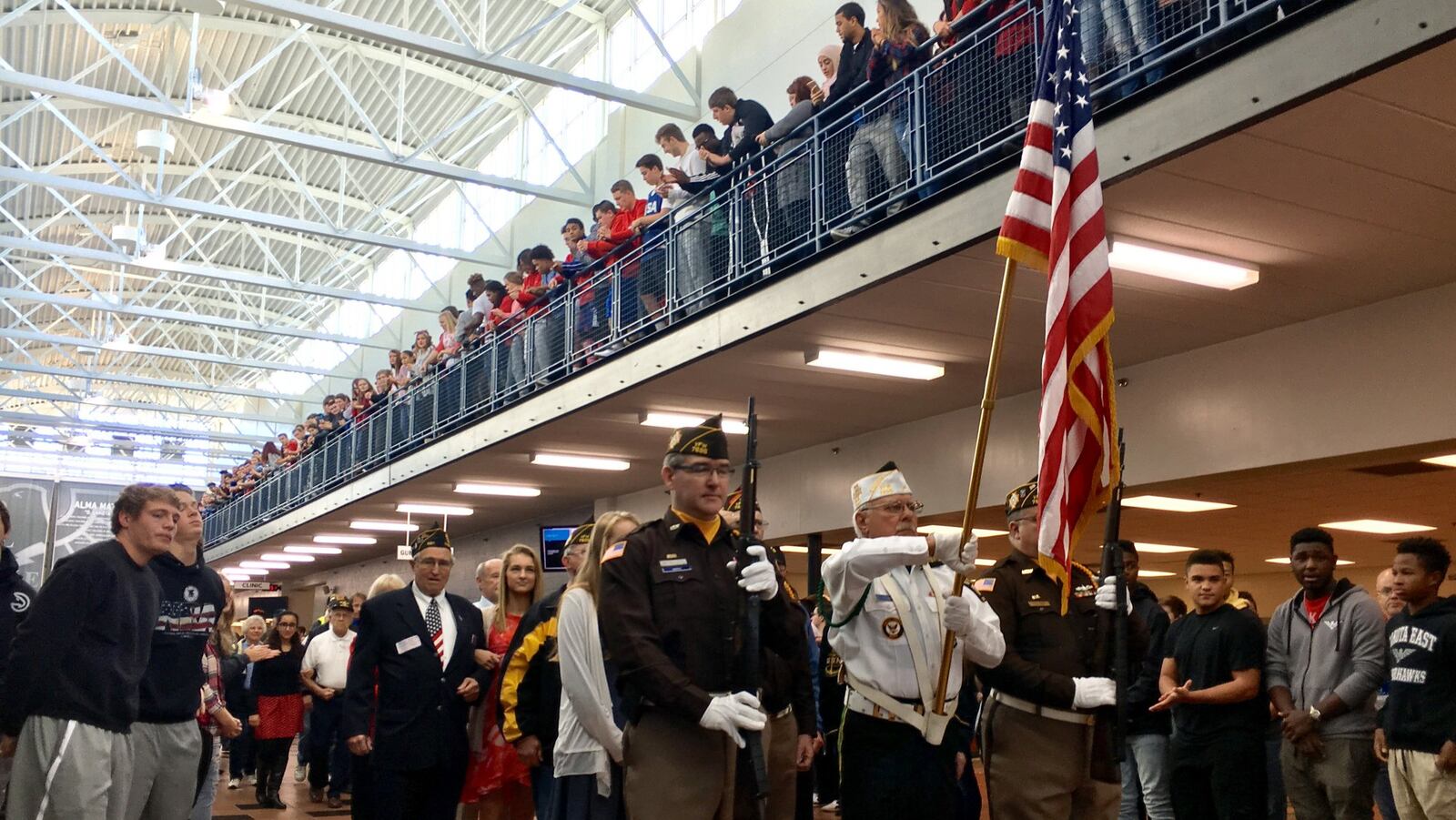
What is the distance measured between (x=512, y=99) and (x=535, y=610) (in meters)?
18.2

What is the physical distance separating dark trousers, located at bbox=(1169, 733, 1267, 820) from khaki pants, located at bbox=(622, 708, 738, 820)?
3772 millimetres

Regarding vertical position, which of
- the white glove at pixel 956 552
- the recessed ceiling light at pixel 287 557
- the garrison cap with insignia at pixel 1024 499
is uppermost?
the recessed ceiling light at pixel 287 557

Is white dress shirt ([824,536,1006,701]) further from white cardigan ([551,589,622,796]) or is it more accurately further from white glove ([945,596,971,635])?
white cardigan ([551,589,622,796])

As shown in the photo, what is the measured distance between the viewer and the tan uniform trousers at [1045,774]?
4.82 m

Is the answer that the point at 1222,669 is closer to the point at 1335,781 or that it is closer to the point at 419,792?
the point at 1335,781

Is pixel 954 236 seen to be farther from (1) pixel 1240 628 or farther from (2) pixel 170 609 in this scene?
(2) pixel 170 609

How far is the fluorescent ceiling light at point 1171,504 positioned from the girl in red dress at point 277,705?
8.63 m

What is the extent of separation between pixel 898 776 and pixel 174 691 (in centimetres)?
318

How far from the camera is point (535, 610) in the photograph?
611 cm

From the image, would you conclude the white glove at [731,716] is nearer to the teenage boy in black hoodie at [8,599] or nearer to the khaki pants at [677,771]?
the khaki pants at [677,771]

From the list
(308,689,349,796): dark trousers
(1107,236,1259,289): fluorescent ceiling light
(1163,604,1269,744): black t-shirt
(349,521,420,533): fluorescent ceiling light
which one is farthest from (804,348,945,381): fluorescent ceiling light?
(349,521,420,533): fluorescent ceiling light

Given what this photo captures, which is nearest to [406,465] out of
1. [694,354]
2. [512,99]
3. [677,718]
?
[512,99]

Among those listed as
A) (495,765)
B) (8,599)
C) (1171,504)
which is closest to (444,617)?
(495,765)

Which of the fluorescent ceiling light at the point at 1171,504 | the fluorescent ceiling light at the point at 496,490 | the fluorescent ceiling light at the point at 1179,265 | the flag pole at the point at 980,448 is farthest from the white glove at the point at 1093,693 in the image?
the fluorescent ceiling light at the point at 496,490
